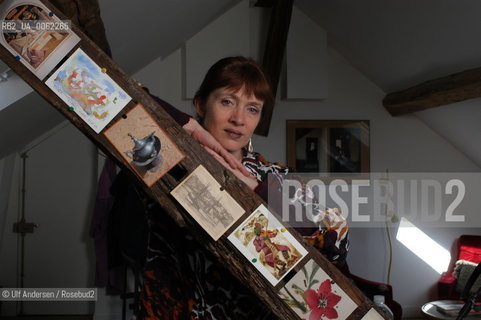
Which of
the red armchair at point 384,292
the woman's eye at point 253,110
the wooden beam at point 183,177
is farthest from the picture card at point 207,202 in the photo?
the red armchair at point 384,292

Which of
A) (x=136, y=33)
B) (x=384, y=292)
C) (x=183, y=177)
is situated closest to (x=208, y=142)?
(x=183, y=177)

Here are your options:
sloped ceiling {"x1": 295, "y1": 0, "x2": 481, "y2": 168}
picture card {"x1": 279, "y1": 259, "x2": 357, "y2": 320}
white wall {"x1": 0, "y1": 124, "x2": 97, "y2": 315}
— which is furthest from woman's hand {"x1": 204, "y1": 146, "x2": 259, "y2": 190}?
white wall {"x1": 0, "y1": 124, "x2": 97, "y2": 315}

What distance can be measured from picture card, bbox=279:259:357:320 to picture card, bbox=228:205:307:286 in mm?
31

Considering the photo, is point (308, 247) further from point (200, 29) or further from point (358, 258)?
point (358, 258)

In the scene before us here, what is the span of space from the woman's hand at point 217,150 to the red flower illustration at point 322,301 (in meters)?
0.29

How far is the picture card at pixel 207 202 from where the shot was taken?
104cm

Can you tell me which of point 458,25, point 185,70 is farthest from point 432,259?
point 185,70

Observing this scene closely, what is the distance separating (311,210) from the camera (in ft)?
3.76

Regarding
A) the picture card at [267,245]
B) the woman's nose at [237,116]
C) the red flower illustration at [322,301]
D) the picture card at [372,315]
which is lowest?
the picture card at [372,315]

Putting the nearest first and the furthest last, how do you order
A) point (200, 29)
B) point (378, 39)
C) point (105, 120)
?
point (105, 120), point (378, 39), point (200, 29)

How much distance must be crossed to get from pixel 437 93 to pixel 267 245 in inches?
137

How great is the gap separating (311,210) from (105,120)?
49cm

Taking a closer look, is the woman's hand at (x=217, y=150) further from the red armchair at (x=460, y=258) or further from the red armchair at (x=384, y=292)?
the red armchair at (x=460, y=258)

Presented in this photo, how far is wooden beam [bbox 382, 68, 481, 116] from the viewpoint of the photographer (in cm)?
372
